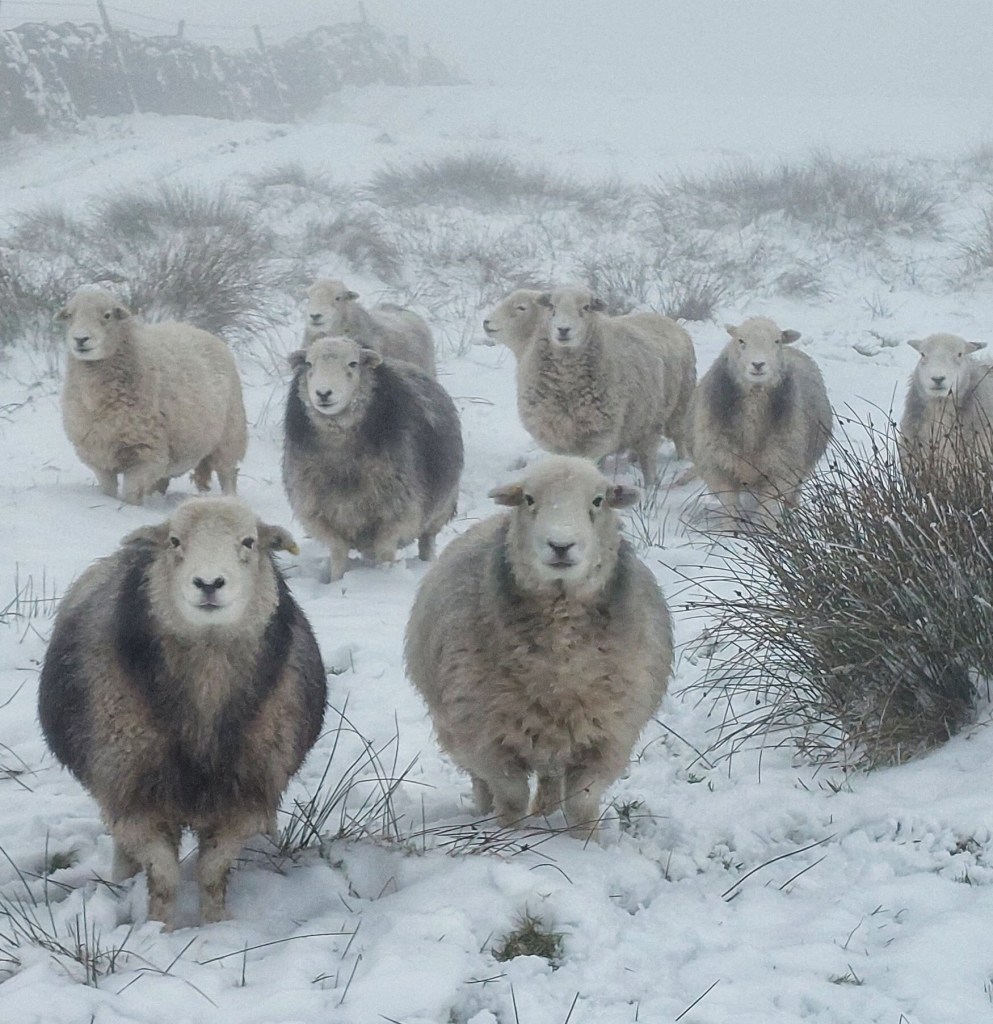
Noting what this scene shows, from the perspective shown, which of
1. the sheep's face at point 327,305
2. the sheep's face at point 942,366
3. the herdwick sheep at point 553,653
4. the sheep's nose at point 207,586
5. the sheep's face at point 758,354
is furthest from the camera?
the sheep's face at point 327,305

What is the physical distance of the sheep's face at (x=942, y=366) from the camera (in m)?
7.03

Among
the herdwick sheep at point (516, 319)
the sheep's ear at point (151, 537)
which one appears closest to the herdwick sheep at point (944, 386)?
the herdwick sheep at point (516, 319)

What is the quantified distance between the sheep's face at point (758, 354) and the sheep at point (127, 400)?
3.60 meters

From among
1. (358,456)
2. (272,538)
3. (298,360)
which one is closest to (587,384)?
(358,456)

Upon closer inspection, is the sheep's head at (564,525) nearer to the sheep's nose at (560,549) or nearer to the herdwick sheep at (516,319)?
the sheep's nose at (560,549)

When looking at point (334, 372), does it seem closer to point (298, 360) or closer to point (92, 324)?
point (298, 360)

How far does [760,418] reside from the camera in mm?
7367

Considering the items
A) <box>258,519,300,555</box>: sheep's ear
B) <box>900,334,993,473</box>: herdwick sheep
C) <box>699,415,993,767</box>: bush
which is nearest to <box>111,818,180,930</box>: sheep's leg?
<box>258,519,300,555</box>: sheep's ear

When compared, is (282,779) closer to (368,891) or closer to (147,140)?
(368,891)

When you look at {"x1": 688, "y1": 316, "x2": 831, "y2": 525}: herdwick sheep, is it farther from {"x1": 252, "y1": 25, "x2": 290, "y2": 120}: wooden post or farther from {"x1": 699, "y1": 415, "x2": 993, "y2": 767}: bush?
{"x1": 252, "y1": 25, "x2": 290, "y2": 120}: wooden post

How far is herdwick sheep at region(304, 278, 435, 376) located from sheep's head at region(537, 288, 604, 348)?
5.71ft

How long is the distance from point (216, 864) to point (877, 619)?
220 centimetres

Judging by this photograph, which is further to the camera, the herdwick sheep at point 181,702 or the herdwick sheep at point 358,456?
the herdwick sheep at point 358,456

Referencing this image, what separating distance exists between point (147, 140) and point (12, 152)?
96.0 inches
